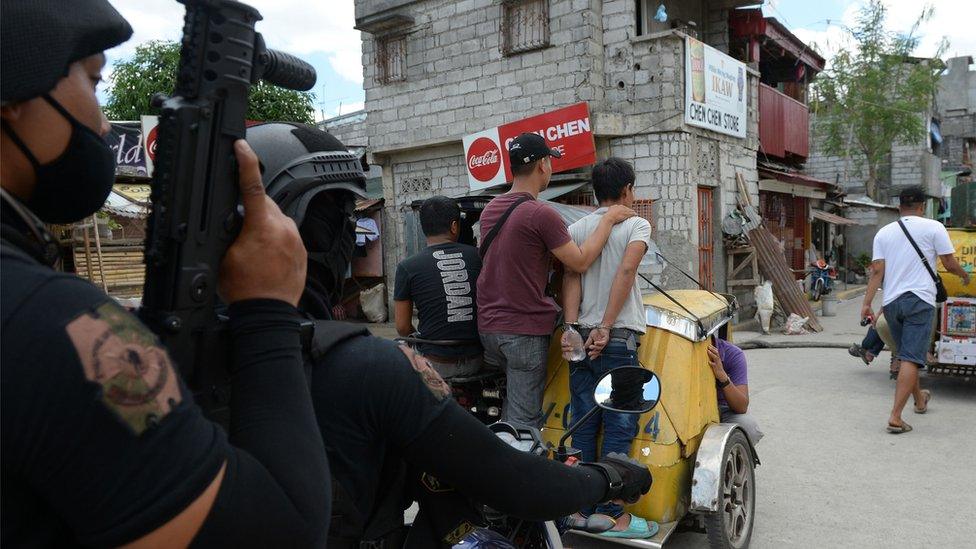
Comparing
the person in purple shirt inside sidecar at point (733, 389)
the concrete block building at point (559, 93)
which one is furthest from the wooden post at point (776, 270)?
the person in purple shirt inside sidecar at point (733, 389)

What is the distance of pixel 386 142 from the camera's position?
1473cm

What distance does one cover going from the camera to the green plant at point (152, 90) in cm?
1759

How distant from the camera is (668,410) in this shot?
336 centimetres

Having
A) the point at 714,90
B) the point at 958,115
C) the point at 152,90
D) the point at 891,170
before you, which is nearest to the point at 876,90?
the point at 891,170

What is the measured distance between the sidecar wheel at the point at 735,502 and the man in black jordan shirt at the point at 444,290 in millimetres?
1448

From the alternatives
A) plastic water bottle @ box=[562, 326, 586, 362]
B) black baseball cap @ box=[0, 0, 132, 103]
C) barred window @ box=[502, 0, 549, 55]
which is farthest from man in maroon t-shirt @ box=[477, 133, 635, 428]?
barred window @ box=[502, 0, 549, 55]

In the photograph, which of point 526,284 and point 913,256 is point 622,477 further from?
point 913,256

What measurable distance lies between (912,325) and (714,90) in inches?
288

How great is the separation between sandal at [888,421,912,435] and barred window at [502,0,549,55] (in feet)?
28.3

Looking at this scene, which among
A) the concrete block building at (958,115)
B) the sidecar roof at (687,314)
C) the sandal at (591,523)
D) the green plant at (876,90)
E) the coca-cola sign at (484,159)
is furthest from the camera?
the concrete block building at (958,115)

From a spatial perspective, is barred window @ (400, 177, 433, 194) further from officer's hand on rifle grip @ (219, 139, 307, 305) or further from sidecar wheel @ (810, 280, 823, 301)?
officer's hand on rifle grip @ (219, 139, 307, 305)

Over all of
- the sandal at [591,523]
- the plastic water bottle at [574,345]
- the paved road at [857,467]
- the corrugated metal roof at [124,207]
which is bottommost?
the paved road at [857,467]

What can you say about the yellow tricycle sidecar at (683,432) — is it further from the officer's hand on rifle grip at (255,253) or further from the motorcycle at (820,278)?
the motorcycle at (820,278)

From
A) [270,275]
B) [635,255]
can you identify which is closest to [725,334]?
[635,255]
